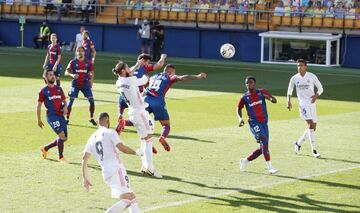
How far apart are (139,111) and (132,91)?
48 centimetres

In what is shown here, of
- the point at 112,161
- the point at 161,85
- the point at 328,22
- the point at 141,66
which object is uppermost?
the point at 141,66

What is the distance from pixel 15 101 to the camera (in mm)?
31500

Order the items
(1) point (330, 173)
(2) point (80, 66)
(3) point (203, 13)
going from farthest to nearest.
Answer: (3) point (203, 13), (2) point (80, 66), (1) point (330, 173)

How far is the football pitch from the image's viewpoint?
642 inches

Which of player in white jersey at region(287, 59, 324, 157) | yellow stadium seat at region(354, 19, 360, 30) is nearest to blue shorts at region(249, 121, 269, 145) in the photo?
player in white jersey at region(287, 59, 324, 157)

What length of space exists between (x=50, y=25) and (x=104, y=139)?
4501 centimetres

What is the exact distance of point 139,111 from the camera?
62.1 feet

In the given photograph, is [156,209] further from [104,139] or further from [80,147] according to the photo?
[80,147]

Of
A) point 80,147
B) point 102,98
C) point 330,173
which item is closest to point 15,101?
point 102,98

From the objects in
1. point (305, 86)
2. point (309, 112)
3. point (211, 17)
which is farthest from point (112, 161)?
point (211, 17)

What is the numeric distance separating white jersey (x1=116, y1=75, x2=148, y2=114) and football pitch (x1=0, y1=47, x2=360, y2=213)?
1.40 m

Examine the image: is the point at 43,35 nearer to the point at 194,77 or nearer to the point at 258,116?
the point at 194,77

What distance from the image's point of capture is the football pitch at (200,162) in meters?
16.3

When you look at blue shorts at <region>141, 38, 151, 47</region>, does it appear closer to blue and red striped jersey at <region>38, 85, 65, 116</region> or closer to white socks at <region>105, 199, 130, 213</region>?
blue and red striped jersey at <region>38, 85, 65, 116</region>
